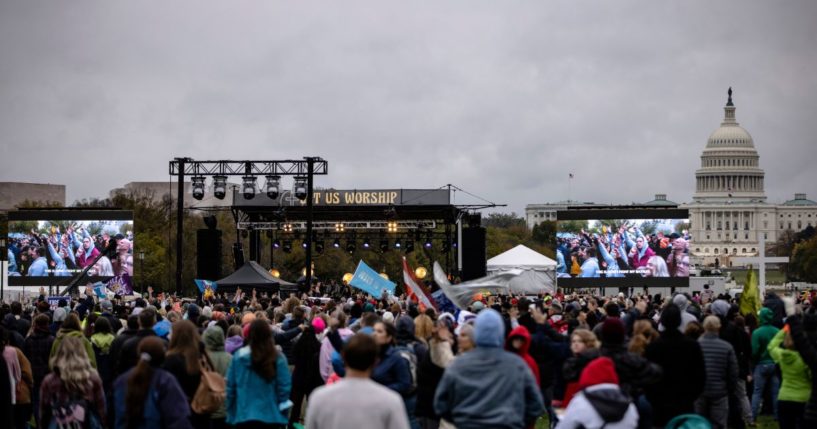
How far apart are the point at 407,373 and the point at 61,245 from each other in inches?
1766

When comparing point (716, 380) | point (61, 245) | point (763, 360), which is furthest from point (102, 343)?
point (61, 245)

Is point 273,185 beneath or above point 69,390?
above

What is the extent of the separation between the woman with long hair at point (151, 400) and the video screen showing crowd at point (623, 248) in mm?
46177

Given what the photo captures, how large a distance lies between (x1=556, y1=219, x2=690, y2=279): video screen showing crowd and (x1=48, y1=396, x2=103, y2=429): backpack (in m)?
44.8

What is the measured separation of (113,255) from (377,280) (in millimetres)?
26045

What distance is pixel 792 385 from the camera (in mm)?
13219

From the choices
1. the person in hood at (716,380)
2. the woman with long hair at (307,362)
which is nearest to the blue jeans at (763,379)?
the person in hood at (716,380)

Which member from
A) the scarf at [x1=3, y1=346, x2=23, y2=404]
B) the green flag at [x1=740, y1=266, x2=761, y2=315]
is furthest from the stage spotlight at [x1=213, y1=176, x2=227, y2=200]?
the scarf at [x1=3, y1=346, x2=23, y2=404]

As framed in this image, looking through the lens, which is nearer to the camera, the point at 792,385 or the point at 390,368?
the point at 390,368

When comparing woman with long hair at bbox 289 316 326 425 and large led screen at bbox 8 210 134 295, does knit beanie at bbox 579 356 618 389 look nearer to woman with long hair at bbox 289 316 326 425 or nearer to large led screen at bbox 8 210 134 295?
woman with long hair at bbox 289 316 326 425

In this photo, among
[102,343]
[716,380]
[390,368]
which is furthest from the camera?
[102,343]

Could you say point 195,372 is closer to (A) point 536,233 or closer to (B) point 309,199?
(B) point 309,199

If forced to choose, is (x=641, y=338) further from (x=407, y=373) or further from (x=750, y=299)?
(x=750, y=299)

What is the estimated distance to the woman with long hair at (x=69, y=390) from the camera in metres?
11.2
